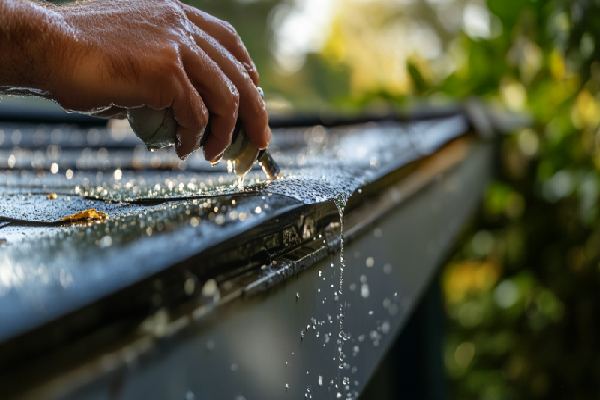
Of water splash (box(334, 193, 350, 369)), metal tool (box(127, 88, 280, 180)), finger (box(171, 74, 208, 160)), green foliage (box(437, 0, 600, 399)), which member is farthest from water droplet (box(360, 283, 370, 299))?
green foliage (box(437, 0, 600, 399))

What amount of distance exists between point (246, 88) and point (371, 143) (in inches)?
27.7

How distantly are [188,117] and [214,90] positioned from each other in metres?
0.05

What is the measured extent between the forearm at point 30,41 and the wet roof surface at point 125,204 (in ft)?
0.60

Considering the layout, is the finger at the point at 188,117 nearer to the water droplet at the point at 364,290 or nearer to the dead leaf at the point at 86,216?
the dead leaf at the point at 86,216

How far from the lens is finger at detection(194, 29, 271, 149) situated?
0.68m

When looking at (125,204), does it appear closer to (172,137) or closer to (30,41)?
(172,137)

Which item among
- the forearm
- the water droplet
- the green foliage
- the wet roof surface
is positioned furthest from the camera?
the green foliage

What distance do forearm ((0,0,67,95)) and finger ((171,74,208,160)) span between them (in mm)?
143

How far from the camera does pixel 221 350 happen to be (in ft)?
1.29

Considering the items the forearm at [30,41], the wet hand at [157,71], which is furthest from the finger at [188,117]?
the forearm at [30,41]

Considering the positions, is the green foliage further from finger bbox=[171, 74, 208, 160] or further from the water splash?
finger bbox=[171, 74, 208, 160]

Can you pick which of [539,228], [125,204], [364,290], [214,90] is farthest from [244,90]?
[539,228]

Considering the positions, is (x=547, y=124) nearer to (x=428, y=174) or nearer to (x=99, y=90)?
(x=428, y=174)

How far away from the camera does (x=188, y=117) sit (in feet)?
2.12
